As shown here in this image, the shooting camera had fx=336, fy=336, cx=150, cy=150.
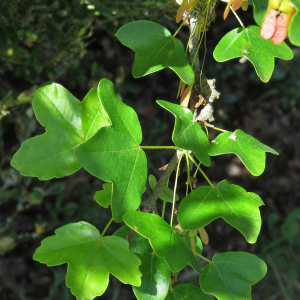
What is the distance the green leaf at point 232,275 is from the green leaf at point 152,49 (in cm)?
56

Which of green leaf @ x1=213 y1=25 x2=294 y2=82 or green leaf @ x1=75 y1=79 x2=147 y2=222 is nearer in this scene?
green leaf @ x1=75 y1=79 x2=147 y2=222

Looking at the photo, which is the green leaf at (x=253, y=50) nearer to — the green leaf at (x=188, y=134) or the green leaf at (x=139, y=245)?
the green leaf at (x=188, y=134)

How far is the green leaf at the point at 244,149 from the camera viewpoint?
0.90 m

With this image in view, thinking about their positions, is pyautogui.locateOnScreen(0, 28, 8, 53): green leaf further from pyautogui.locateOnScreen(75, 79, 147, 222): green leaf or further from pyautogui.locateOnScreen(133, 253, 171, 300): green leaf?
pyautogui.locateOnScreen(133, 253, 171, 300): green leaf

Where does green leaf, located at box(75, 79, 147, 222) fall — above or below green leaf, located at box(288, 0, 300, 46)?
below

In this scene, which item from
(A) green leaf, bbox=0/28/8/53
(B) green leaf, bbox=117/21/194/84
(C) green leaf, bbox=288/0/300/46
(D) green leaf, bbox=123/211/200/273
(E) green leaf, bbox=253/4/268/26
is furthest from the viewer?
(A) green leaf, bbox=0/28/8/53

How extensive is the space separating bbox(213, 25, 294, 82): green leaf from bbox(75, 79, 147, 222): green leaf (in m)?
0.31

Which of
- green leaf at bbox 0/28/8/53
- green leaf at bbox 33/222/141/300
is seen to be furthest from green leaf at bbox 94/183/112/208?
green leaf at bbox 0/28/8/53

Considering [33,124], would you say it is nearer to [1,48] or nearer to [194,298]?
[1,48]

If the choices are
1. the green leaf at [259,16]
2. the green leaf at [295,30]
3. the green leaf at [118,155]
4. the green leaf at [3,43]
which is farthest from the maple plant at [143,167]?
the green leaf at [3,43]

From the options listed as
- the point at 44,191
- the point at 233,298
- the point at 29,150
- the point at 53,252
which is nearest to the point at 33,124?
the point at 44,191

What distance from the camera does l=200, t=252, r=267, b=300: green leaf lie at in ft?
3.16

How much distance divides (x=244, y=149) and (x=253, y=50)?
279 mm

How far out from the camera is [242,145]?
94 cm
